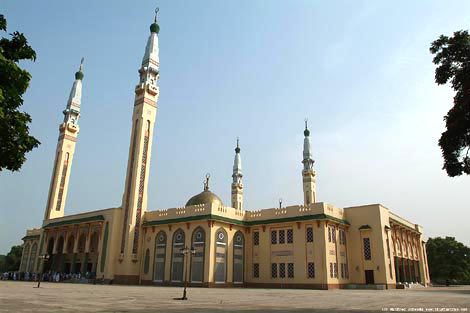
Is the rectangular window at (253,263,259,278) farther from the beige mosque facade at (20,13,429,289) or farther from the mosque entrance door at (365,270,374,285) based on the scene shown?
the mosque entrance door at (365,270,374,285)

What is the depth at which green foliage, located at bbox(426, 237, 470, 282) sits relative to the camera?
56875mm

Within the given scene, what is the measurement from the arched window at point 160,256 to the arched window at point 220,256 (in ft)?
19.1

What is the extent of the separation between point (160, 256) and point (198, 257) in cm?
492

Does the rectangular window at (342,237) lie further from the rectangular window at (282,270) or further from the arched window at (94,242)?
the arched window at (94,242)

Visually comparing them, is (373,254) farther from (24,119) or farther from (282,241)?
(24,119)

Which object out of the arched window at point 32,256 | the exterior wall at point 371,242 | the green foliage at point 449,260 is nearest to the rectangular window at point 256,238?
the exterior wall at point 371,242

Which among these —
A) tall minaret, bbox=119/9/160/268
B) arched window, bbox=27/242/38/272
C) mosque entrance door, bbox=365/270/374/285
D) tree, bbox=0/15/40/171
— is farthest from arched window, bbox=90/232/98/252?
tree, bbox=0/15/40/171

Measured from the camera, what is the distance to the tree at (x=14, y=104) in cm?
859

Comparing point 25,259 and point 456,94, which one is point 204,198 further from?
point 456,94

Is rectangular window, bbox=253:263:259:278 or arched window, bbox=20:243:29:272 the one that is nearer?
rectangular window, bbox=253:263:259:278

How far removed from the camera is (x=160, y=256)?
39.1 m

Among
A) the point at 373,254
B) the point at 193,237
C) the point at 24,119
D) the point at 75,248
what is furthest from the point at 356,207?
the point at 24,119

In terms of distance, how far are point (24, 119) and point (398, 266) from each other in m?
40.2

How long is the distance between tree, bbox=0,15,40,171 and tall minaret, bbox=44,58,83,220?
43.6m
